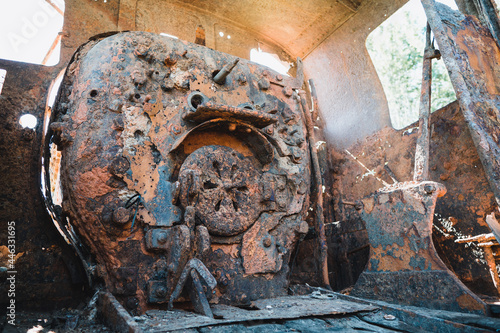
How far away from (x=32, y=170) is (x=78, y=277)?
51.5 inches

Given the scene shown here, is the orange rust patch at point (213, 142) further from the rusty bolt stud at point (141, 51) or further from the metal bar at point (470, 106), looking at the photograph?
the metal bar at point (470, 106)

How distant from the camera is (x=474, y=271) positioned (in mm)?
3756

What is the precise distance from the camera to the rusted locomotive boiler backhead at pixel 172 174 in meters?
2.87

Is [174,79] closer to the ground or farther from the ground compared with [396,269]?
farther from the ground

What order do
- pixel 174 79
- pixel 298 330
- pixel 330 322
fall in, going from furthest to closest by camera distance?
pixel 174 79
pixel 330 322
pixel 298 330

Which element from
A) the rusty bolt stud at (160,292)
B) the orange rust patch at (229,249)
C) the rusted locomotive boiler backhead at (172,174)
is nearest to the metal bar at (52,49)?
the rusted locomotive boiler backhead at (172,174)

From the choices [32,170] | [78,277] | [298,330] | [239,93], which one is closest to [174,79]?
[239,93]

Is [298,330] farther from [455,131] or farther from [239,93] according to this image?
[455,131]

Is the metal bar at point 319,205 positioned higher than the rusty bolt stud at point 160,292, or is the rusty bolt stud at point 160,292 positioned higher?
the metal bar at point 319,205

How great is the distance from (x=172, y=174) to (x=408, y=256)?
2.26m

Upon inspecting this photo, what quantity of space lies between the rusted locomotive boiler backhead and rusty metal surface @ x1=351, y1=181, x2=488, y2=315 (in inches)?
32.9

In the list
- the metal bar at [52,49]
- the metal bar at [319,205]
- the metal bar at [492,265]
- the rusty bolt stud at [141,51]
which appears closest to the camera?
the metal bar at [492,265]

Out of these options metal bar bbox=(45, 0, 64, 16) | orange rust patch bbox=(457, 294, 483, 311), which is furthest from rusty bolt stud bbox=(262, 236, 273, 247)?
metal bar bbox=(45, 0, 64, 16)

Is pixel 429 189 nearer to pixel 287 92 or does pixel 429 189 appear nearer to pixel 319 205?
pixel 319 205
